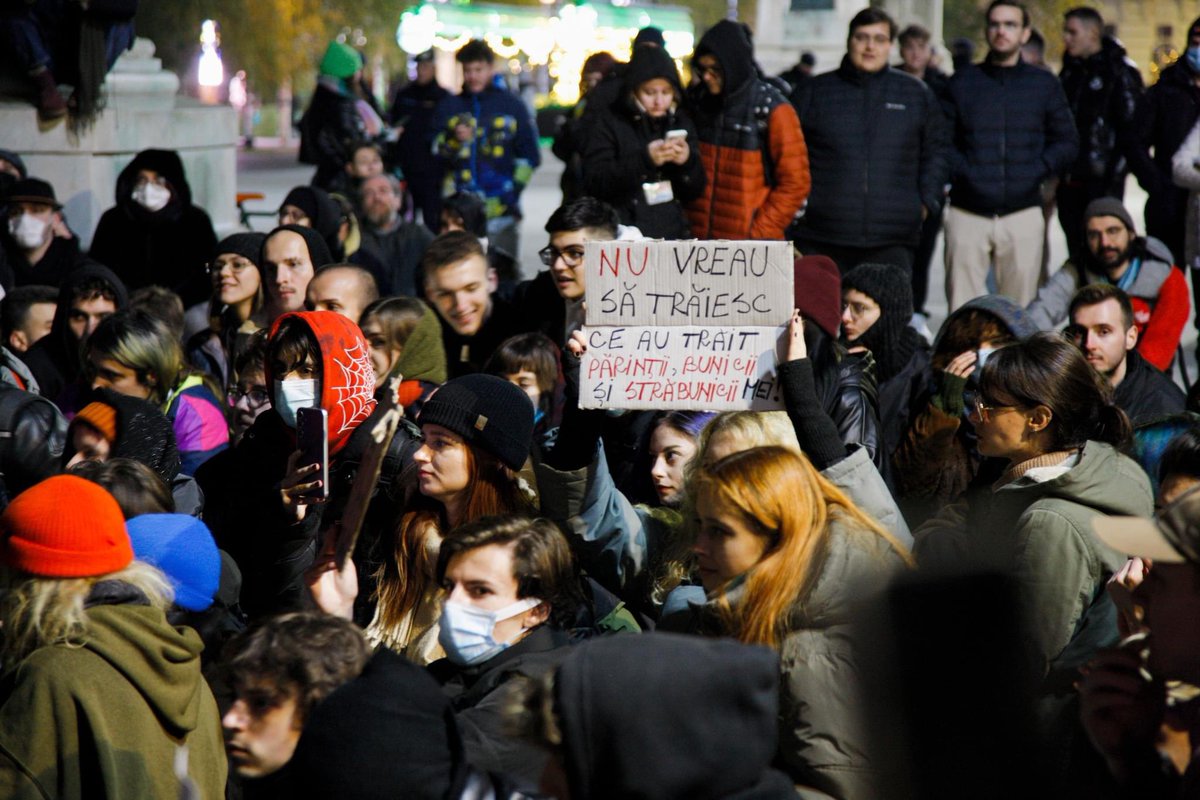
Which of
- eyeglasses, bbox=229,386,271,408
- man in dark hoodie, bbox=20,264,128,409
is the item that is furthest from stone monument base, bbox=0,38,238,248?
eyeglasses, bbox=229,386,271,408

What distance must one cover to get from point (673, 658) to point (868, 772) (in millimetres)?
1145

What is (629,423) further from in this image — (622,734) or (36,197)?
(36,197)

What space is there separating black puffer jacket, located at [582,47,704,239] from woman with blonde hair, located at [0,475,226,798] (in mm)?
4870

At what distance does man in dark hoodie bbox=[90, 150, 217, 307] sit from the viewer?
8.81m

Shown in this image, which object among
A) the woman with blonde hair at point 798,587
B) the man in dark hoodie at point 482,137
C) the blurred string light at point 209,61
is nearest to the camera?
the woman with blonde hair at point 798,587

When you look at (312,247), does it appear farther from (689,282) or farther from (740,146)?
(689,282)

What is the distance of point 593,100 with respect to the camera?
339 inches

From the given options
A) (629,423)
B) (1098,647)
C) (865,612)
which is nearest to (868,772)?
(865,612)

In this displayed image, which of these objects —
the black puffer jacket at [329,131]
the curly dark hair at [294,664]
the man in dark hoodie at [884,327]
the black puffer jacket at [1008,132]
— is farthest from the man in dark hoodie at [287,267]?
the black puffer jacket at [329,131]

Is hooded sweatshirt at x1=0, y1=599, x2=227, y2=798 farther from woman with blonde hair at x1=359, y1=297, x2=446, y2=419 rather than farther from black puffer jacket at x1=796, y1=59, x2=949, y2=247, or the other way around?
black puffer jacket at x1=796, y1=59, x2=949, y2=247

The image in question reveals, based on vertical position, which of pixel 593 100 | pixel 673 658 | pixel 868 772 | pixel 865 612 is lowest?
pixel 868 772

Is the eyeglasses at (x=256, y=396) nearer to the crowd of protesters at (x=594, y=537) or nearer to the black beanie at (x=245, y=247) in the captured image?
the crowd of protesters at (x=594, y=537)

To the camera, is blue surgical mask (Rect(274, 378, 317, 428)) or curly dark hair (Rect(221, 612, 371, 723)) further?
blue surgical mask (Rect(274, 378, 317, 428))

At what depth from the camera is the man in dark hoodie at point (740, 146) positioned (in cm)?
840
